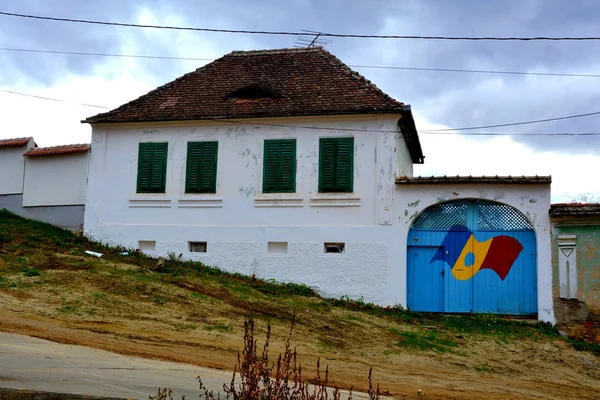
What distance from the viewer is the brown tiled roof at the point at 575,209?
16172 mm

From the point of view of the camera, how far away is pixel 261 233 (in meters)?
18.9

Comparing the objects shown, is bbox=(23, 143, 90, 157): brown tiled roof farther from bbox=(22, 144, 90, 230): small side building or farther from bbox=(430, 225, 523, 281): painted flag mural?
bbox=(430, 225, 523, 281): painted flag mural

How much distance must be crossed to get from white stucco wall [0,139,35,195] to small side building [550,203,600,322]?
1655cm

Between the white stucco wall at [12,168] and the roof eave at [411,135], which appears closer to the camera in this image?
the roof eave at [411,135]

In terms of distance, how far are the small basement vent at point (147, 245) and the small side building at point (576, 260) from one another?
36.8 feet

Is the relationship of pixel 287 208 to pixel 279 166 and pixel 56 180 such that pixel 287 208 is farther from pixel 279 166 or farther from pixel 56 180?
pixel 56 180

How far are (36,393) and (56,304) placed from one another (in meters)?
7.31

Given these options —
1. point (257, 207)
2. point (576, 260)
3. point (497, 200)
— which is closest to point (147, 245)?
point (257, 207)

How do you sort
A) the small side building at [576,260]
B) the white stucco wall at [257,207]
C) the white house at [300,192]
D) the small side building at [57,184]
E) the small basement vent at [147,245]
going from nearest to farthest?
the small side building at [576,260] < the white house at [300,192] < the white stucco wall at [257,207] < the small basement vent at [147,245] < the small side building at [57,184]

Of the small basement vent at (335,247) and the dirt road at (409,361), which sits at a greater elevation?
the small basement vent at (335,247)

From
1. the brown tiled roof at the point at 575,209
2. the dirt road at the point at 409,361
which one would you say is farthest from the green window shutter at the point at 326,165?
the brown tiled roof at the point at 575,209

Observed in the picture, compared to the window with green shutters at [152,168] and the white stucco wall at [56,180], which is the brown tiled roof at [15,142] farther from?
the window with green shutters at [152,168]

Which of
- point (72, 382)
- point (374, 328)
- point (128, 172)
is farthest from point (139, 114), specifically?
point (72, 382)

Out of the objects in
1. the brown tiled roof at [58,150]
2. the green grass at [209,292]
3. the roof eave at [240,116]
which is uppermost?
the roof eave at [240,116]
